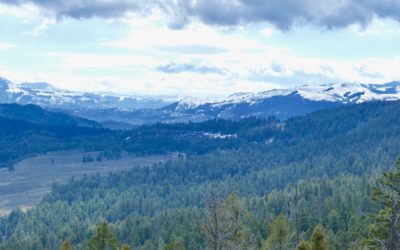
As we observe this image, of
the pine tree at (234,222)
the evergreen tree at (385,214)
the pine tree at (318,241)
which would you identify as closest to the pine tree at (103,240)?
the pine tree at (234,222)

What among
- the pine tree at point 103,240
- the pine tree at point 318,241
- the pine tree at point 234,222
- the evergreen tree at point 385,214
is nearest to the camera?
the evergreen tree at point 385,214

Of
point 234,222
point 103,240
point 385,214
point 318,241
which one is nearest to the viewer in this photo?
point 385,214

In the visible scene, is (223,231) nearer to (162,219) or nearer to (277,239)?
(277,239)

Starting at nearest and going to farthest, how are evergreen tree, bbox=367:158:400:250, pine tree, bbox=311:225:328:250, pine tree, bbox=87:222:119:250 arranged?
evergreen tree, bbox=367:158:400:250 → pine tree, bbox=311:225:328:250 → pine tree, bbox=87:222:119:250

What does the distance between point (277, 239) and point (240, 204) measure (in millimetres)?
31671

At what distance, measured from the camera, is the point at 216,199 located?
53.9 m

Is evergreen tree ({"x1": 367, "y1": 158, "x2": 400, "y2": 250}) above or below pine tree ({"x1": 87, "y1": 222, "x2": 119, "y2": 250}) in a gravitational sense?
above

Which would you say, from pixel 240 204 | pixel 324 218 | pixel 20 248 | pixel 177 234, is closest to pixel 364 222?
pixel 324 218

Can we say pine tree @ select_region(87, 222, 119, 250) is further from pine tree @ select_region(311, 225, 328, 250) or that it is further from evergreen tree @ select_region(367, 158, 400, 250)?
evergreen tree @ select_region(367, 158, 400, 250)

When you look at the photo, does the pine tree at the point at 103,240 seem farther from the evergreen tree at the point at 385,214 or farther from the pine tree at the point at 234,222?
the evergreen tree at the point at 385,214

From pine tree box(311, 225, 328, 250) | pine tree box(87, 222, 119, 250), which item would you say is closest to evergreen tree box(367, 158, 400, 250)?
pine tree box(311, 225, 328, 250)

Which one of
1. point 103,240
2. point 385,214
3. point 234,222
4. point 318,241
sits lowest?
point 103,240

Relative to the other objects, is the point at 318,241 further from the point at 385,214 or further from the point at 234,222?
the point at 234,222

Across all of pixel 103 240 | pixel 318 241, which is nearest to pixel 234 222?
pixel 318 241
